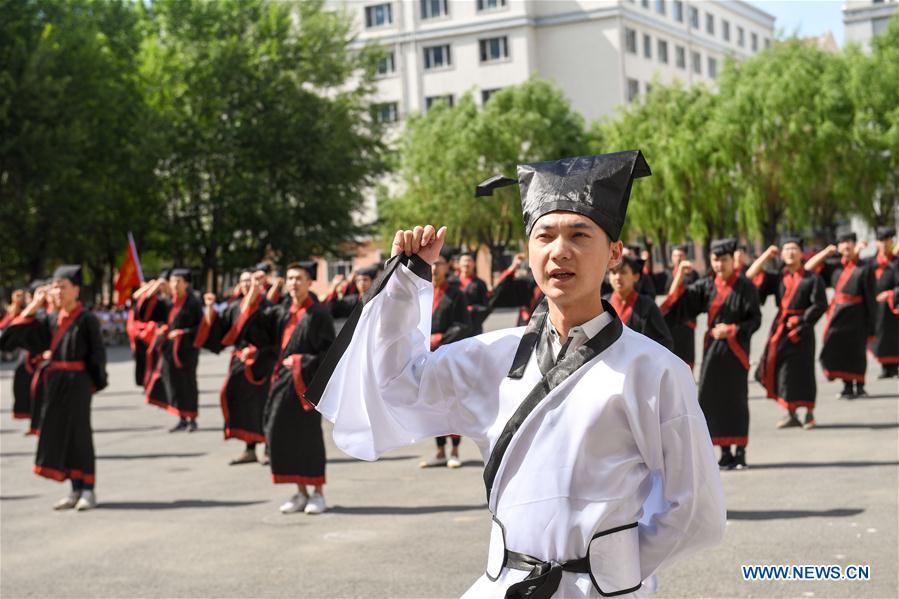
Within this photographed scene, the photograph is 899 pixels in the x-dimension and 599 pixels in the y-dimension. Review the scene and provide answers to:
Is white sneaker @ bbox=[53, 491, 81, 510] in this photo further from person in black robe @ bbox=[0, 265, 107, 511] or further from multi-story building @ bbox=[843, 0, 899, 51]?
multi-story building @ bbox=[843, 0, 899, 51]

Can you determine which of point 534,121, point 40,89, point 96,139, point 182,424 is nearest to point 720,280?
point 182,424

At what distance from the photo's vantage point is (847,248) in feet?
52.3

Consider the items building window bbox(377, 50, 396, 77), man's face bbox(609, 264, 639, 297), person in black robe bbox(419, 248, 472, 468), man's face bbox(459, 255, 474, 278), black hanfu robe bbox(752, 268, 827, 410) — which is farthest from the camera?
building window bbox(377, 50, 396, 77)

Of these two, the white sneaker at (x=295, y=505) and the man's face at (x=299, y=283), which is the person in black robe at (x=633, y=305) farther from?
the white sneaker at (x=295, y=505)

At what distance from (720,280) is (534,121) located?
1570 inches

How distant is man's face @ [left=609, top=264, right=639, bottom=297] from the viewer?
1005 cm

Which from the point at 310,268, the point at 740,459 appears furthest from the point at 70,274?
the point at 740,459

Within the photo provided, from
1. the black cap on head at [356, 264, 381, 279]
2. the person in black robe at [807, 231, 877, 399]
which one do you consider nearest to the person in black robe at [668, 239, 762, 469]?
the person in black robe at [807, 231, 877, 399]

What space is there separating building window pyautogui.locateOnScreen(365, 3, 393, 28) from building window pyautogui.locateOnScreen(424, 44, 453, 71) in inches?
120

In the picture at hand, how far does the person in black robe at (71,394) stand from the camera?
1033 cm

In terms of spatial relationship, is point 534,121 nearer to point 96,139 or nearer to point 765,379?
point 96,139

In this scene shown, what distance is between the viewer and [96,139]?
40344mm

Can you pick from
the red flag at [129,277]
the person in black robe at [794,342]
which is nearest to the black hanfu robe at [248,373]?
the person in black robe at [794,342]

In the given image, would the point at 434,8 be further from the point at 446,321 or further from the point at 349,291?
the point at 446,321
